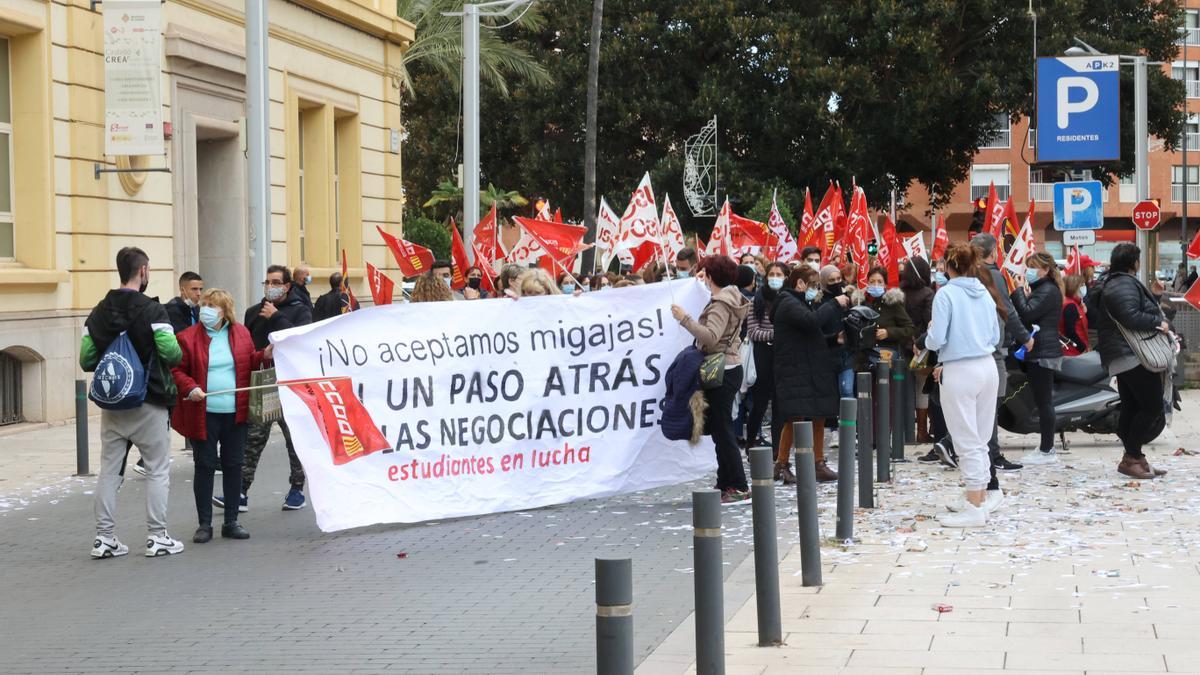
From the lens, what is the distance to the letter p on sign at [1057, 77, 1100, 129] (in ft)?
68.0

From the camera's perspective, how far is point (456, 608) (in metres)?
7.86

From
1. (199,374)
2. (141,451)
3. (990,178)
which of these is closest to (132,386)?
(141,451)

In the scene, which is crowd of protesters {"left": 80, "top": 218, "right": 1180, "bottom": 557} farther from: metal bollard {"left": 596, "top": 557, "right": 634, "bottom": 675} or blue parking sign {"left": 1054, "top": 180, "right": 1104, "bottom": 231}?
blue parking sign {"left": 1054, "top": 180, "right": 1104, "bottom": 231}

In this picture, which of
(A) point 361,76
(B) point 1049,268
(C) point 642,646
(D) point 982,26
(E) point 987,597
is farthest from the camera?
Result: (D) point 982,26

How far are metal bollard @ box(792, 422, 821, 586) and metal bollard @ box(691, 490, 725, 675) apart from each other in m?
2.15

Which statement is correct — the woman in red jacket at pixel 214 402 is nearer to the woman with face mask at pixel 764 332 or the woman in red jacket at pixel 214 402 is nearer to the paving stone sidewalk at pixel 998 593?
the paving stone sidewalk at pixel 998 593

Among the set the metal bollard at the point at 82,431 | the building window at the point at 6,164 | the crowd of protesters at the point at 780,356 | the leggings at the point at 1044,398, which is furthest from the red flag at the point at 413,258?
the leggings at the point at 1044,398

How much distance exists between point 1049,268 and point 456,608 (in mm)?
7744

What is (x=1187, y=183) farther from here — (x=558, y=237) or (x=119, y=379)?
(x=119, y=379)

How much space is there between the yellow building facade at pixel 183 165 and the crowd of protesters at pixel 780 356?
5.19 meters

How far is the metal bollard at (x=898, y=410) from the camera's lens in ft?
43.3

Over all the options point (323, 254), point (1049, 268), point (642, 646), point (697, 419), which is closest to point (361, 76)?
point (323, 254)

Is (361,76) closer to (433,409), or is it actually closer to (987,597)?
(433,409)

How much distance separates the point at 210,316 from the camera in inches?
393
